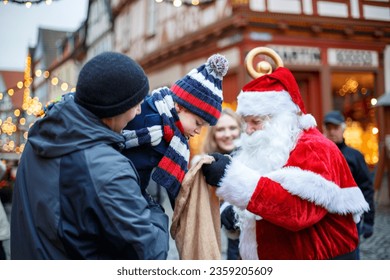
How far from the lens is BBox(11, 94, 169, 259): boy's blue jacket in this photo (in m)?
0.82

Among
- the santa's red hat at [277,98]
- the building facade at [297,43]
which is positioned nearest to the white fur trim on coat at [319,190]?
the santa's red hat at [277,98]

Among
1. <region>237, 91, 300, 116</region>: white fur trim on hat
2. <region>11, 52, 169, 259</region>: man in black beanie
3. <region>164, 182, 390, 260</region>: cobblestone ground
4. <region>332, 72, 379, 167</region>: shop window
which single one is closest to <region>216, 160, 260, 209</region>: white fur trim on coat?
<region>237, 91, 300, 116</region>: white fur trim on hat

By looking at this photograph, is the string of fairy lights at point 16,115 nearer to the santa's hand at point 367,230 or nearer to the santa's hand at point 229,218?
the santa's hand at point 229,218

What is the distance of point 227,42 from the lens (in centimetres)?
537

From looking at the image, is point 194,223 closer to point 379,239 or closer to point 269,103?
point 269,103

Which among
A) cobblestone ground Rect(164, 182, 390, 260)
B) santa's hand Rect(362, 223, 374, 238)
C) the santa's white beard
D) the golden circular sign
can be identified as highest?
the golden circular sign

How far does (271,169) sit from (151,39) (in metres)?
6.23

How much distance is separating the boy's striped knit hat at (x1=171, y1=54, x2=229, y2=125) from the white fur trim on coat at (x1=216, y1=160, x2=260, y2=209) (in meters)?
0.19

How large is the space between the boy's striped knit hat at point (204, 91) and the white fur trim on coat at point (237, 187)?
19cm

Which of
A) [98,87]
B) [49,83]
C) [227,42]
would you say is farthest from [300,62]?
[98,87]

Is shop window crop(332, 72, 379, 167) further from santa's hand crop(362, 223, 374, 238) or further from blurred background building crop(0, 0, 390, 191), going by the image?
santa's hand crop(362, 223, 374, 238)

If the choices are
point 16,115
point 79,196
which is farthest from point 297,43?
point 79,196

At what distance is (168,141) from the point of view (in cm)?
115

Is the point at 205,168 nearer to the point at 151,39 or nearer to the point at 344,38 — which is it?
the point at 344,38
